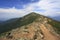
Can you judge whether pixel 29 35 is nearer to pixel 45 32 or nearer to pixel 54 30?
pixel 45 32

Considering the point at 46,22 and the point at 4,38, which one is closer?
the point at 4,38

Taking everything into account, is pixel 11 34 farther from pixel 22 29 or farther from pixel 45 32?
pixel 45 32

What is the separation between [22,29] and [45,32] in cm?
1211

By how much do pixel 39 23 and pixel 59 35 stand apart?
44.0 ft

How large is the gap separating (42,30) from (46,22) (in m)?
7.33

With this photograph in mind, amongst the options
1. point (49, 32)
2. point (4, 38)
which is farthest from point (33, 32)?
point (4, 38)

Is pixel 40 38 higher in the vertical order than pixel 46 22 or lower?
lower

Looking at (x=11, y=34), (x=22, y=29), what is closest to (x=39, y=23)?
(x=22, y=29)

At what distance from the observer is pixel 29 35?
3270 inches

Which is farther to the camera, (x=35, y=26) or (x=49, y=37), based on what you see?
(x=35, y=26)

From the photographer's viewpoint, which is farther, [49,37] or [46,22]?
[46,22]

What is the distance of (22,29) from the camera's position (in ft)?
284

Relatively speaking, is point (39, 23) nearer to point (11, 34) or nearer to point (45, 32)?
point (45, 32)

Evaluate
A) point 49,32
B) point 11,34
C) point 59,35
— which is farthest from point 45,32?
point 11,34
